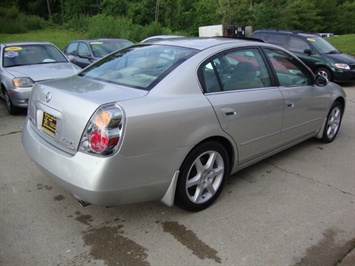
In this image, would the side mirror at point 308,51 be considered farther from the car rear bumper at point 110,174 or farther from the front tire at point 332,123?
the car rear bumper at point 110,174

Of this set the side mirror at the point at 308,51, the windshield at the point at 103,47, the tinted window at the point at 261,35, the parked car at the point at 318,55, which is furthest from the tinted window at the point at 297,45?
the windshield at the point at 103,47

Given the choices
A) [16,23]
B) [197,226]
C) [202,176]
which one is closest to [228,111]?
[202,176]

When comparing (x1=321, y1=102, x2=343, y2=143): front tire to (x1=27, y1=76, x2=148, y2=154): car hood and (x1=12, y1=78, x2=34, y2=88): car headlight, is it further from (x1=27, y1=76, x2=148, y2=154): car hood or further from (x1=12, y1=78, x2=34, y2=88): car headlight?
(x1=12, y1=78, x2=34, y2=88): car headlight

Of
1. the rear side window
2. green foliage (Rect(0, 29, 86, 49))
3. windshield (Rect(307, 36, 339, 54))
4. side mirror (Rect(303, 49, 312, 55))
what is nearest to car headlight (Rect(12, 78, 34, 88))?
the rear side window

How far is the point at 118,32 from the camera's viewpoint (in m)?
22.8

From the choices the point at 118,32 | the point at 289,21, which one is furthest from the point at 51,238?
the point at 289,21

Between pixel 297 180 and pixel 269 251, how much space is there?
1405mm

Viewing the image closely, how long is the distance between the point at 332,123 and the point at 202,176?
2.92 meters

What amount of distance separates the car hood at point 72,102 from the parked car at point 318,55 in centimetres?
890

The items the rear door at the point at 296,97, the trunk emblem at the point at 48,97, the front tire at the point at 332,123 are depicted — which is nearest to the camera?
the trunk emblem at the point at 48,97

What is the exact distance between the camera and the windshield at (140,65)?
2.84 m

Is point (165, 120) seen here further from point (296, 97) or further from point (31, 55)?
point (31, 55)

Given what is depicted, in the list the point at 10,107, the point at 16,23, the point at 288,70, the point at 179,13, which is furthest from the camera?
the point at 179,13

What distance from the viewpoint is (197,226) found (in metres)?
2.80
